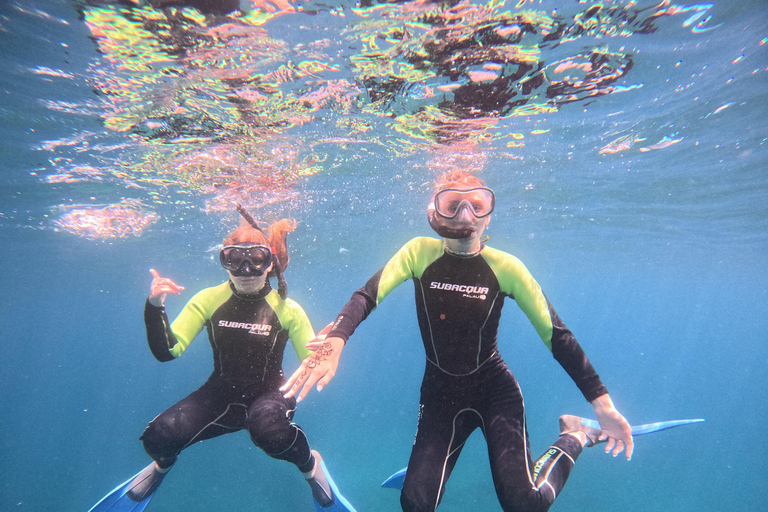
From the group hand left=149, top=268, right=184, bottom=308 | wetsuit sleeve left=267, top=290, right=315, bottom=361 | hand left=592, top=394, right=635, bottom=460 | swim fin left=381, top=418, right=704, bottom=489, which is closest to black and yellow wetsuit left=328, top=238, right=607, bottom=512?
hand left=592, top=394, right=635, bottom=460

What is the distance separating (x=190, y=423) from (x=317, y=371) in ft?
9.61

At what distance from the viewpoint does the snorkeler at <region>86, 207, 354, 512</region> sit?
4332mm

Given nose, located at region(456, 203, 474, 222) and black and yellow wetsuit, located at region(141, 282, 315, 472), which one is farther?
black and yellow wetsuit, located at region(141, 282, 315, 472)

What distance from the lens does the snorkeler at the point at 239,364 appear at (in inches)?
171

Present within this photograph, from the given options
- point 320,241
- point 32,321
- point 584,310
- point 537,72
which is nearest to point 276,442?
point 537,72

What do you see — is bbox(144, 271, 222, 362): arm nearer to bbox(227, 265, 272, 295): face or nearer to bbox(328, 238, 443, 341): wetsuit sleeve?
bbox(227, 265, 272, 295): face

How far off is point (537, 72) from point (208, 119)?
7.57m

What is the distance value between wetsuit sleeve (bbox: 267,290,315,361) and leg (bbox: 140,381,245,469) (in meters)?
1.09

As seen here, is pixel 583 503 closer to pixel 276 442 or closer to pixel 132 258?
pixel 276 442

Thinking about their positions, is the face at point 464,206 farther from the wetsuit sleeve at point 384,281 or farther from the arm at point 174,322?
the arm at point 174,322

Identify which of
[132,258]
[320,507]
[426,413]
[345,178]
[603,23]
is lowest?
[132,258]

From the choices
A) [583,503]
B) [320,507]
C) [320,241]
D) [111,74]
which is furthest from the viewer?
[320,241]

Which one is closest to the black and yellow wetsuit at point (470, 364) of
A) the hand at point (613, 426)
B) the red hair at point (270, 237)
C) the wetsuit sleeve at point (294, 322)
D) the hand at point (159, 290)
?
the hand at point (613, 426)

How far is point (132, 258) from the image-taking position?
26812 millimetres
